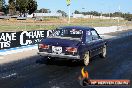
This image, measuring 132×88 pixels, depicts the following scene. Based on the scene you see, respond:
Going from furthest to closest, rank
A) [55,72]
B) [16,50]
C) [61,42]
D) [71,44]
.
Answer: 1. [16,50]
2. [61,42]
3. [71,44]
4. [55,72]

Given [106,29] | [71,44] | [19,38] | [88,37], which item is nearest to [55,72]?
[71,44]

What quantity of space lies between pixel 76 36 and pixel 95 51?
5.01ft

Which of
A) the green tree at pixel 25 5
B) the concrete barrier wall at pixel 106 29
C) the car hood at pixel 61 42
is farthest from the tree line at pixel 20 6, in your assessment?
the car hood at pixel 61 42

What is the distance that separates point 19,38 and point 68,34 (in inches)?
213

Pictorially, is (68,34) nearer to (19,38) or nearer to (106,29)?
(19,38)

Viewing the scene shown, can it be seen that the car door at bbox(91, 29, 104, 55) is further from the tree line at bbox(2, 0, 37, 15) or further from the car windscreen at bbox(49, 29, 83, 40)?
the tree line at bbox(2, 0, 37, 15)

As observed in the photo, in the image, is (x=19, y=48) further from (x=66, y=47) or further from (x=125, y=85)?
(x=125, y=85)

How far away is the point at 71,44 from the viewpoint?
41.7 ft

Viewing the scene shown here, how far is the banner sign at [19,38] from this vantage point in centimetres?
1697

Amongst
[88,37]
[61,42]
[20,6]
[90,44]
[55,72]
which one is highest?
[20,6]

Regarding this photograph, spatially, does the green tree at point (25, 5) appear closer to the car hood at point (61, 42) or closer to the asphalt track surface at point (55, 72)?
the asphalt track surface at point (55, 72)

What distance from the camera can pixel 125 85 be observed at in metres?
9.22

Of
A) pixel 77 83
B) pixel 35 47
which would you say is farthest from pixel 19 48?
pixel 77 83

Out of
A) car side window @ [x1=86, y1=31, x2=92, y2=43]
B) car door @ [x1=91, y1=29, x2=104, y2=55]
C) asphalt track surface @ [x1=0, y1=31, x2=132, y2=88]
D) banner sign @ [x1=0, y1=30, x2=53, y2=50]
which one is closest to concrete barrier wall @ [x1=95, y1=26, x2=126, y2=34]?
banner sign @ [x1=0, y1=30, x2=53, y2=50]
